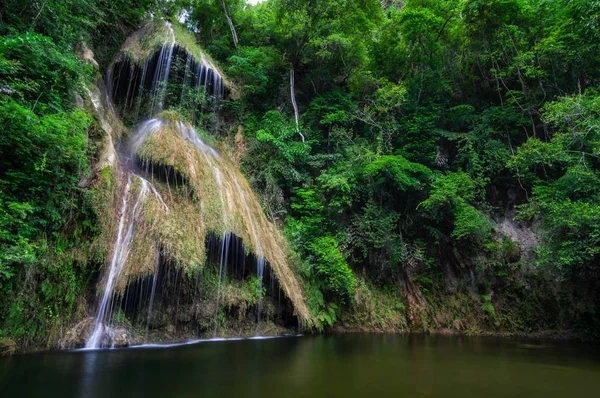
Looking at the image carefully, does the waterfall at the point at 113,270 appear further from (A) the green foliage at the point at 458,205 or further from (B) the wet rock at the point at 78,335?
(A) the green foliage at the point at 458,205

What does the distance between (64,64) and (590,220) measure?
14.4 m


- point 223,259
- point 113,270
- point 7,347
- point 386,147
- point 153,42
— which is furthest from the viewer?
point 386,147

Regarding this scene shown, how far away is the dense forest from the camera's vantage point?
7113mm

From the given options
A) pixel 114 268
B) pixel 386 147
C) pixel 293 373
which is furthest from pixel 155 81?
pixel 293 373

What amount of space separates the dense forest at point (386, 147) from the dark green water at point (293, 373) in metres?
2.14

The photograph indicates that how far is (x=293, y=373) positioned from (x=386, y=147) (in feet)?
36.3

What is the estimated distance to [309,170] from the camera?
13.5 meters

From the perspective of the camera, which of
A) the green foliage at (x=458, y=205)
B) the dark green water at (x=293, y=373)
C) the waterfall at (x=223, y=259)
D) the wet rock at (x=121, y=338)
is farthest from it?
the green foliage at (x=458, y=205)

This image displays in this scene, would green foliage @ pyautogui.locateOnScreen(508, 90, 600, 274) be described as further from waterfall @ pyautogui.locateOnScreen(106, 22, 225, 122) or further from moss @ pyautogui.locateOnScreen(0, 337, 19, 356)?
moss @ pyautogui.locateOnScreen(0, 337, 19, 356)

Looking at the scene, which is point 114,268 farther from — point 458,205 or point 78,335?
point 458,205

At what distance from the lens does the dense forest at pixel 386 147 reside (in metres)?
7.11

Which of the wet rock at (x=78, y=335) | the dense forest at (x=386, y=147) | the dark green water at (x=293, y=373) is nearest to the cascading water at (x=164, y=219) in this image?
the wet rock at (x=78, y=335)

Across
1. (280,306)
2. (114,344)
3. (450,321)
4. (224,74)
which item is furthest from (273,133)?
(450,321)

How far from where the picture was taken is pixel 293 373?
4.97m
